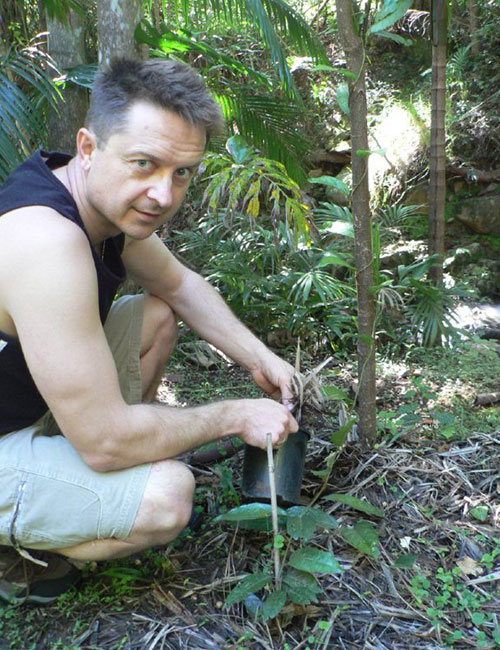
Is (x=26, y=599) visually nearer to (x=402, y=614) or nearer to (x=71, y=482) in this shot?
(x=71, y=482)

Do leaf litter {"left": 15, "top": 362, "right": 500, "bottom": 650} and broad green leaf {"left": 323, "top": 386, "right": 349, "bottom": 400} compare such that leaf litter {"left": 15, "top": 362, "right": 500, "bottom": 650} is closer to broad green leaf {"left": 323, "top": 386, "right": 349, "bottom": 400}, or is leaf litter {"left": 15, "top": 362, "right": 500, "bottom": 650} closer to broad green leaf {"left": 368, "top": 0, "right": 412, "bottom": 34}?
broad green leaf {"left": 323, "top": 386, "right": 349, "bottom": 400}

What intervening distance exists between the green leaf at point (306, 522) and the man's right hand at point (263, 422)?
0.67ft

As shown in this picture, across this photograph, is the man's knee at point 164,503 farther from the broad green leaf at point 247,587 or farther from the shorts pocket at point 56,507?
the broad green leaf at point 247,587

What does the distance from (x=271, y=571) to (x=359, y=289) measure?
3.31ft

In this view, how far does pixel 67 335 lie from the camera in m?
1.58

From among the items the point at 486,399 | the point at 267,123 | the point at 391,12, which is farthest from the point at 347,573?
the point at 267,123

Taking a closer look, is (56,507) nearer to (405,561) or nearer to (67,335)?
(67,335)

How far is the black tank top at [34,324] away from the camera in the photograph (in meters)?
1.68

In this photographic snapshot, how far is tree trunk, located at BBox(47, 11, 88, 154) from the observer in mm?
3664

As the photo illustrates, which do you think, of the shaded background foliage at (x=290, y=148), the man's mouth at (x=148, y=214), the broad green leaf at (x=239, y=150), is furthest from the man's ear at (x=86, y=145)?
the broad green leaf at (x=239, y=150)

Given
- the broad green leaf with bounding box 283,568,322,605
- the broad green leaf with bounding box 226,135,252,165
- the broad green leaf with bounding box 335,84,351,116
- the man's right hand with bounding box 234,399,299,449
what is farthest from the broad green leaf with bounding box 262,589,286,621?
the broad green leaf with bounding box 226,135,252,165

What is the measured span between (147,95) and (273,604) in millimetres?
1375

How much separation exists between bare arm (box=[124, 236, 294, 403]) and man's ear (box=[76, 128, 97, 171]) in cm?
48

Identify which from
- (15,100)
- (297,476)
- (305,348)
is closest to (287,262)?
(305,348)
